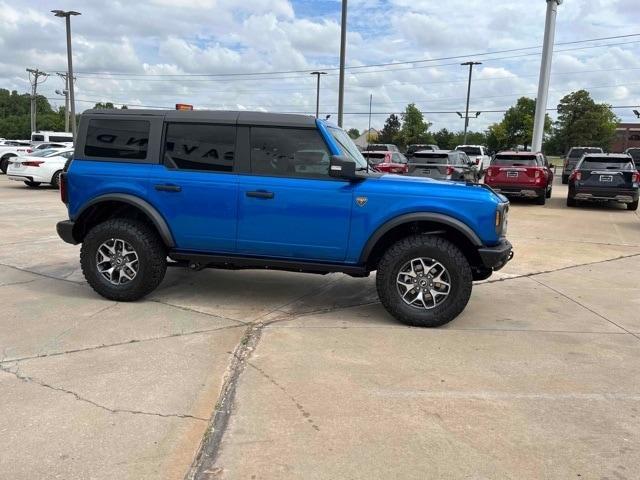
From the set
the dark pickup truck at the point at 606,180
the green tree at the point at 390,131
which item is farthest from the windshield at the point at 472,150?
the green tree at the point at 390,131

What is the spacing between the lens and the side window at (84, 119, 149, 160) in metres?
5.53

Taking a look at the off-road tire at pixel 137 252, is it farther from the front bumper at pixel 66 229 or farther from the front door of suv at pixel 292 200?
the front door of suv at pixel 292 200

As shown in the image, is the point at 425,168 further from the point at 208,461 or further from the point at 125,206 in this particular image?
the point at 208,461

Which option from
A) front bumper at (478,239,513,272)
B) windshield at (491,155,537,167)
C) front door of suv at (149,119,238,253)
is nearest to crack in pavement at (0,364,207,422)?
front door of suv at (149,119,238,253)

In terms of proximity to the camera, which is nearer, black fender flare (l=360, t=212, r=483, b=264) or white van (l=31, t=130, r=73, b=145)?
black fender flare (l=360, t=212, r=483, b=264)

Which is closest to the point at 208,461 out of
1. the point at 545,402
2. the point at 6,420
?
the point at 6,420

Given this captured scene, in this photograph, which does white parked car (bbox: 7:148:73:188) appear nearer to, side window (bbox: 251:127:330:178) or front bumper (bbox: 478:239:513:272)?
side window (bbox: 251:127:330:178)

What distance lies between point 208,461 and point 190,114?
3584 millimetres

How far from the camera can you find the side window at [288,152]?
17.2 feet

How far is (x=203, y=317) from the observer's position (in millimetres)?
5305

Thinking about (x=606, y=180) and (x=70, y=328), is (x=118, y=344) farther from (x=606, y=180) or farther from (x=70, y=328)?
(x=606, y=180)

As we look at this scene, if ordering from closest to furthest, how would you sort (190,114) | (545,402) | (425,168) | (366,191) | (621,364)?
(545,402) → (621,364) → (366,191) → (190,114) → (425,168)

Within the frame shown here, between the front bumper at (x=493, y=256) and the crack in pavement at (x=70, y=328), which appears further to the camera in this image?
the front bumper at (x=493, y=256)

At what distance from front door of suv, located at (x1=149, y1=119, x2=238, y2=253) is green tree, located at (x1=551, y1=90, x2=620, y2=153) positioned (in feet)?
239
